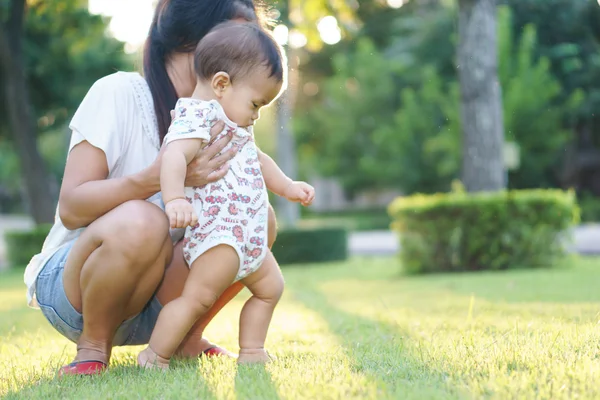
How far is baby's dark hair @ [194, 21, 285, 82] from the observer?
109 inches

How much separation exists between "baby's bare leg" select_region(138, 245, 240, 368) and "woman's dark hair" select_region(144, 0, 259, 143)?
2.15 feet

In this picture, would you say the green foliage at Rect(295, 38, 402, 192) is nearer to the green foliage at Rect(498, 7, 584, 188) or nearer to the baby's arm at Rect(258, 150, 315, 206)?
the green foliage at Rect(498, 7, 584, 188)

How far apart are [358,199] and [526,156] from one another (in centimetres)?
2520

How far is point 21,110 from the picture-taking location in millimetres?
14742

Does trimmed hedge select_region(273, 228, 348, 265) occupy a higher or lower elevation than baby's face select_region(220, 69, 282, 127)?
lower

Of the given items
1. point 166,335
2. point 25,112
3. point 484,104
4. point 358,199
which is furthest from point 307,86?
point 166,335

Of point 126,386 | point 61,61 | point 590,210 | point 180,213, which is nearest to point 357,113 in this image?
point 590,210

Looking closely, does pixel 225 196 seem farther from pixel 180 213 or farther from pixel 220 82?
pixel 220 82

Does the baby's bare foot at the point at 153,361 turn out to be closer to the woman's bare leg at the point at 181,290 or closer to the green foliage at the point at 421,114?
the woman's bare leg at the point at 181,290

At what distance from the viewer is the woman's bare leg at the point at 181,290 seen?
118 inches

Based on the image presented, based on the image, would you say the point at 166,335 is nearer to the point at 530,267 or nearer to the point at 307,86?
the point at 530,267

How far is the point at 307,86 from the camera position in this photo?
37.3m

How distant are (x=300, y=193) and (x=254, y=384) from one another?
0.97 meters

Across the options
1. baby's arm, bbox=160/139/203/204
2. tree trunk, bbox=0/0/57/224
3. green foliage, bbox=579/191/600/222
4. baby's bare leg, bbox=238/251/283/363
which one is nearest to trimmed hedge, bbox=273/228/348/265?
tree trunk, bbox=0/0/57/224
